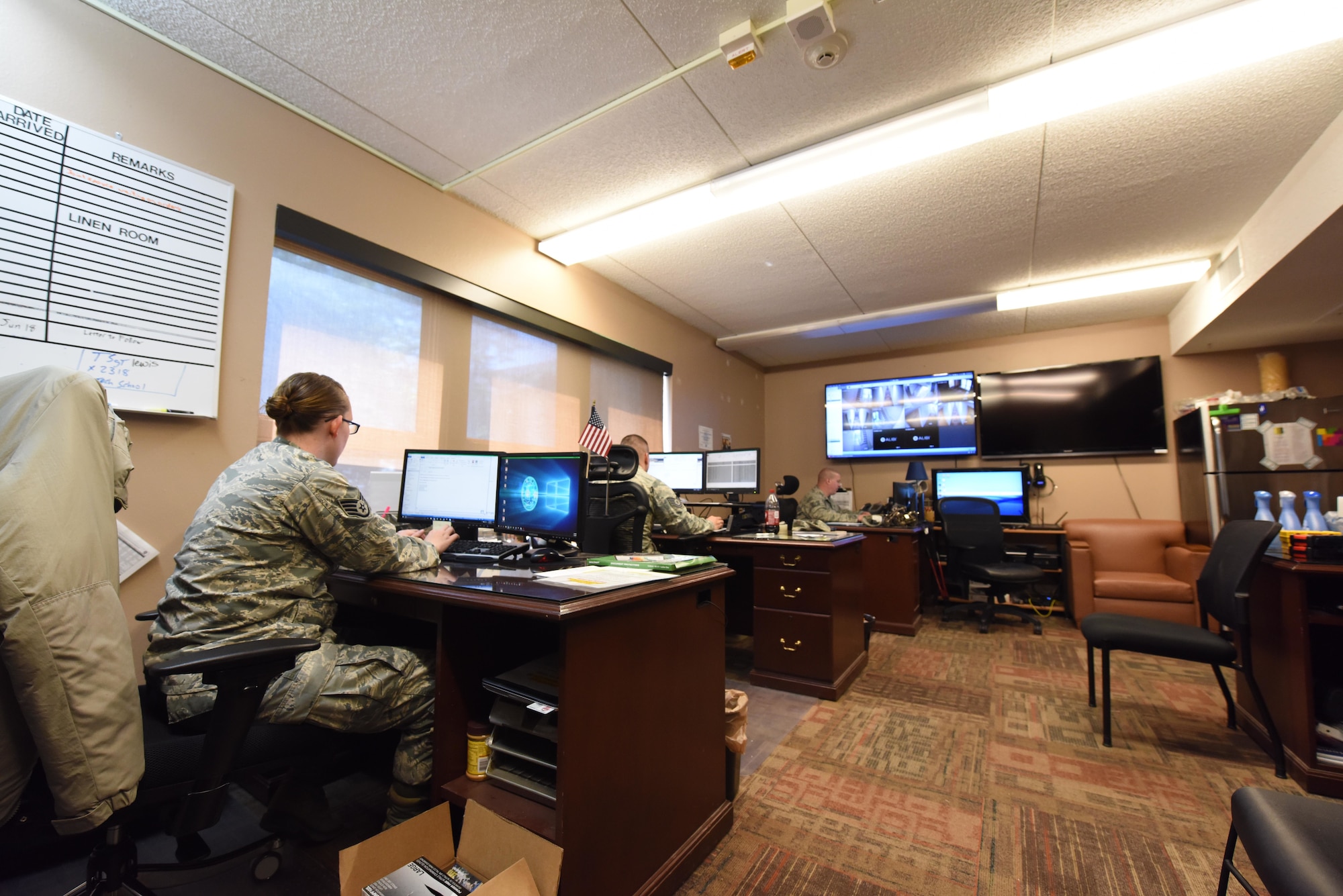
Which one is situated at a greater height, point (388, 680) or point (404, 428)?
point (404, 428)

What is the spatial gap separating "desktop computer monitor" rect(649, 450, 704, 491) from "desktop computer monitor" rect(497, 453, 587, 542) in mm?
2072

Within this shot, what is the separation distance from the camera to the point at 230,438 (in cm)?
212

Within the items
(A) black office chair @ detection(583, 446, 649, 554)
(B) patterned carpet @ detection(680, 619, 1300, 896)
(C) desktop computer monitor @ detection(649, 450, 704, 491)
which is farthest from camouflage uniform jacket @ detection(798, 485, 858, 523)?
(A) black office chair @ detection(583, 446, 649, 554)

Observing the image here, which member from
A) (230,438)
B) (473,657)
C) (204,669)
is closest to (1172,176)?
(473,657)

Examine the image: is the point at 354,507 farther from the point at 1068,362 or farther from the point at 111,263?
the point at 1068,362

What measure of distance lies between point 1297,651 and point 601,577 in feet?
8.32

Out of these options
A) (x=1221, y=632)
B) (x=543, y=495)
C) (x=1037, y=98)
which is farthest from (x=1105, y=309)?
(x=543, y=495)

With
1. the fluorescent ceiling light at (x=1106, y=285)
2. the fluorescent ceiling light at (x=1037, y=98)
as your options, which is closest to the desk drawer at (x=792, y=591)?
the fluorescent ceiling light at (x=1037, y=98)

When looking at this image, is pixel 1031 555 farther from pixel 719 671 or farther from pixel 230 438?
pixel 230 438

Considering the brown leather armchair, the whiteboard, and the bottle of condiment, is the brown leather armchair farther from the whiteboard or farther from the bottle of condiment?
the whiteboard

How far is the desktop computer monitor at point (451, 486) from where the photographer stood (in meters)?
2.31

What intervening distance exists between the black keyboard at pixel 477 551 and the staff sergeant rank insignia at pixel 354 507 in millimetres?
447

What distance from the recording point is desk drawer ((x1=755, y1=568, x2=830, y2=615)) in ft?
9.07

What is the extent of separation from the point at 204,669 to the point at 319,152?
93.8 inches
